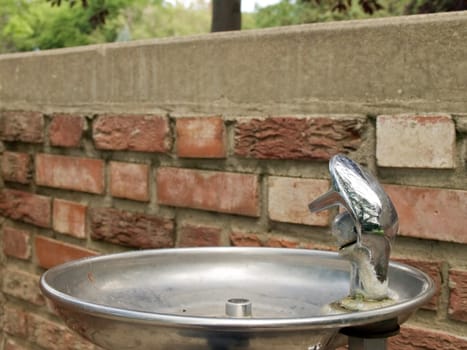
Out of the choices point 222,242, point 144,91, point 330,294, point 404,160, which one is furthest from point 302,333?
point 144,91

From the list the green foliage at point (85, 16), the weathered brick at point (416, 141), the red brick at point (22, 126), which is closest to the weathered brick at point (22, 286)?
the red brick at point (22, 126)

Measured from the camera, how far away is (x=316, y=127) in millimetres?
1204

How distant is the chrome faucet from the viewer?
785mm

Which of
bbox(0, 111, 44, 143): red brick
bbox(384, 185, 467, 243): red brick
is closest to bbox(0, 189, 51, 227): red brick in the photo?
bbox(0, 111, 44, 143): red brick

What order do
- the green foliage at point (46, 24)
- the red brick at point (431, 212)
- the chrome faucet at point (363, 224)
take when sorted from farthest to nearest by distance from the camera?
the green foliage at point (46, 24)
the red brick at point (431, 212)
the chrome faucet at point (363, 224)

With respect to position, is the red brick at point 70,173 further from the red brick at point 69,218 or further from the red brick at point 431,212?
the red brick at point 431,212

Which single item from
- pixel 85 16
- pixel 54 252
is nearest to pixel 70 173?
pixel 54 252

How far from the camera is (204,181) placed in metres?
1.40

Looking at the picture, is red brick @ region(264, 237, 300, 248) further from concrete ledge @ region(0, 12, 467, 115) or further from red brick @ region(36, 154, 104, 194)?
red brick @ region(36, 154, 104, 194)

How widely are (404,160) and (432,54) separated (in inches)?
6.4

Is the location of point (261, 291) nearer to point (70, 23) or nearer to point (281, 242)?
point (281, 242)

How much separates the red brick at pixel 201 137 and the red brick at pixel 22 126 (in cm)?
55

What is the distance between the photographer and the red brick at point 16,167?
189cm

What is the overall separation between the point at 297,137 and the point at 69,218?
29.3 inches
